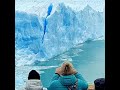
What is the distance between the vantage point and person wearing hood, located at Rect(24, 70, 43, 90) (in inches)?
76.1

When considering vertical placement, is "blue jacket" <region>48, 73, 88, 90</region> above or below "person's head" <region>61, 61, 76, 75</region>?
below

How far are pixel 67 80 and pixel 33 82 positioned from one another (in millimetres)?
256

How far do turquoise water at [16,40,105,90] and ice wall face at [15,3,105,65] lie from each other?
0.05 metres

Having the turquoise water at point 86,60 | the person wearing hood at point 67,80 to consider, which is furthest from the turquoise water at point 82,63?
the person wearing hood at point 67,80

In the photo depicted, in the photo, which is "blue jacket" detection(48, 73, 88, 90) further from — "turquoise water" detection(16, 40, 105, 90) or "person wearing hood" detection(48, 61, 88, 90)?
"turquoise water" detection(16, 40, 105, 90)

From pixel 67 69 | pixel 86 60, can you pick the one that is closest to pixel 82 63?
pixel 86 60

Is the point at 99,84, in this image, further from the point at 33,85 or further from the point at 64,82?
the point at 33,85

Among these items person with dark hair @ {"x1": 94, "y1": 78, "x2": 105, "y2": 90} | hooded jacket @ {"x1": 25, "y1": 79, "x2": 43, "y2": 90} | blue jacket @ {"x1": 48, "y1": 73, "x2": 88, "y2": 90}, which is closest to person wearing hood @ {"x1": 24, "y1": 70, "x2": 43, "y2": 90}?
hooded jacket @ {"x1": 25, "y1": 79, "x2": 43, "y2": 90}

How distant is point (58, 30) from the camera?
2.30 meters

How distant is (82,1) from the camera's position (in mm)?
2270

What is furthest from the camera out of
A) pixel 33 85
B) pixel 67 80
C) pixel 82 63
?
pixel 82 63

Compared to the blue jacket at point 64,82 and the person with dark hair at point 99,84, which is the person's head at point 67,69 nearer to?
the blue jacket at point 64,82
